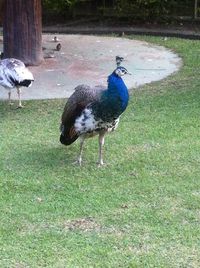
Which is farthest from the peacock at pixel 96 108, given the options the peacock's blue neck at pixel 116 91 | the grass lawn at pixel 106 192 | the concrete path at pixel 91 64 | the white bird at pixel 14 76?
the concrete path at pixel 91 64

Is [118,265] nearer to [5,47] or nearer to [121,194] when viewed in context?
[121,194]

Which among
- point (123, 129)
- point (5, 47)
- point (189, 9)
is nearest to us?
point (123, 129)

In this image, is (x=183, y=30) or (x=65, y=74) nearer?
(x=65, y=74)

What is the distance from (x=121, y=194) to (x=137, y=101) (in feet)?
10.4

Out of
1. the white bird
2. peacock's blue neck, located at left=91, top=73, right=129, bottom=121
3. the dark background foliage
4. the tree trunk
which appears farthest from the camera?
the dark background foliage

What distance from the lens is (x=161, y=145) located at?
6.49 metres

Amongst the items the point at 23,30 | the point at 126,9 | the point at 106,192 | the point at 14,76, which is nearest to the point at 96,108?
the point at 106,192

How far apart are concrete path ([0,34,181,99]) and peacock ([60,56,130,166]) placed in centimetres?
291

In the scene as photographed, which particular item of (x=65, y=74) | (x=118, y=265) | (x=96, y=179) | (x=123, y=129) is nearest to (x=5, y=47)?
(x=65, y=74)

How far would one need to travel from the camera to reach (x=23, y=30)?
10.5 meters

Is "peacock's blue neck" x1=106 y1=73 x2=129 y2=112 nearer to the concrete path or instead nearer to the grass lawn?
the grass lawn

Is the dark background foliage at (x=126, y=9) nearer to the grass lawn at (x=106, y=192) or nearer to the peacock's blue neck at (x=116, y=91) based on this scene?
the grass lawn at (x=106, y=192)

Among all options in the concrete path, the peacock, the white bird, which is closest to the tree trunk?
the concrete path

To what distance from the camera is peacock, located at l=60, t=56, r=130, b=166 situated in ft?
18.3
